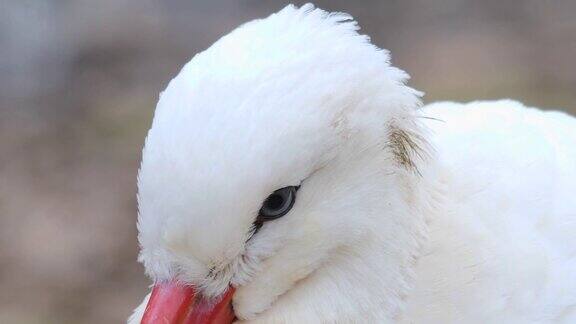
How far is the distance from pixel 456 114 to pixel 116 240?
2.68 m

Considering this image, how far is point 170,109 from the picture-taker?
2381mm

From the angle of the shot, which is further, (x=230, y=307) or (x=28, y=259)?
(x=28, y=259)

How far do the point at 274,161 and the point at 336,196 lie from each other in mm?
295

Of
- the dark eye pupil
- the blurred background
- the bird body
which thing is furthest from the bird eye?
the blurred background

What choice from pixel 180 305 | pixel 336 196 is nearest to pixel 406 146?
pixel 336 196

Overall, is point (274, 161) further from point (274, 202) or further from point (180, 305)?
point (180, 305)

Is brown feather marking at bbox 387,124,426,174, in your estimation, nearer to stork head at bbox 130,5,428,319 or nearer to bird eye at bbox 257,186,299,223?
stork head at bbox 130,5,428,319

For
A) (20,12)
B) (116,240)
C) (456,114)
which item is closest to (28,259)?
(116,240)

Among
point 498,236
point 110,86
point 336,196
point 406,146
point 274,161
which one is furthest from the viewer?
point 110,86

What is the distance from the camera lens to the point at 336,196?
8.36 feet

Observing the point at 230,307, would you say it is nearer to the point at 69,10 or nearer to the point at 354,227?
the point at 354,227

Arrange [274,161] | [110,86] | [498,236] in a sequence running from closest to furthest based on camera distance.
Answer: [274,161]
[498,236]
[110,86]

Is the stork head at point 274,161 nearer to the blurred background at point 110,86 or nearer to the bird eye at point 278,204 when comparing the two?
the bird eye at point 278,204

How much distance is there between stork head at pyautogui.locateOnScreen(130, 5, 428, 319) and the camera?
2307 millimetres
